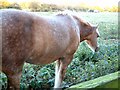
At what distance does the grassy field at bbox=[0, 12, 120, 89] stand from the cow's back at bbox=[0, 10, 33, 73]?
1087 mm

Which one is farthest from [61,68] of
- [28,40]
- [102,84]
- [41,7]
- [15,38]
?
[102,84]

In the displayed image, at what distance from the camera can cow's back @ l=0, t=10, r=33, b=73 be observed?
244 cm

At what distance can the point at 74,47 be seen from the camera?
3566mm

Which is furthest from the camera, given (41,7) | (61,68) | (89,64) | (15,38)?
(41,7)

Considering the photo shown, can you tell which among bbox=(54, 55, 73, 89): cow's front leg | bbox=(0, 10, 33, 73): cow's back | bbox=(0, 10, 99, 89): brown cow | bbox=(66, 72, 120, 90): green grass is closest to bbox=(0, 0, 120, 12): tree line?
bbox=(54, 55, 73, 89): cow's front leg

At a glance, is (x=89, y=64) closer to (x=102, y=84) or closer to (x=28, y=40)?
(x=28, y=40)

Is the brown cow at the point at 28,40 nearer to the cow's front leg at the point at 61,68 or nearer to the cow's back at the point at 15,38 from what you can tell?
the cow's back at the point at 15,38

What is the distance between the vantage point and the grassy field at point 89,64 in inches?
158

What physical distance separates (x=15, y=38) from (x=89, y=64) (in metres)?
2.70

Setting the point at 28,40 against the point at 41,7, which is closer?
the point at 28,40

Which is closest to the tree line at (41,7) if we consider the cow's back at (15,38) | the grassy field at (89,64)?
the grassy field at (89,64)

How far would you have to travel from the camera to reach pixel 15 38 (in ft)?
8.19

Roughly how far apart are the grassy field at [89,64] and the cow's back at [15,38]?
1.09 meters

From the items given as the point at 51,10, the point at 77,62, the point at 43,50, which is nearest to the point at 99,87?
the point at 43,50
